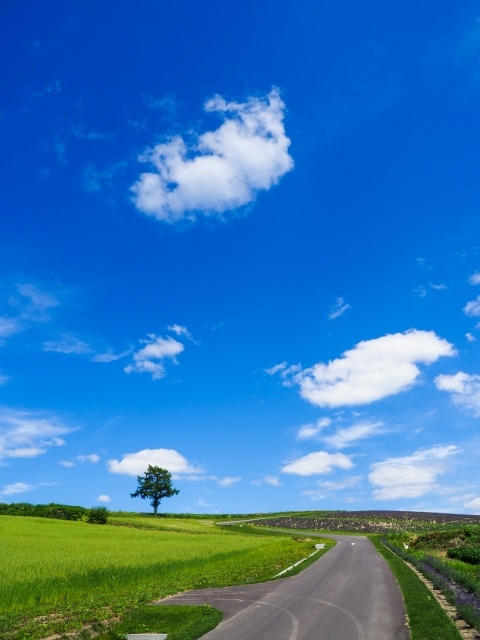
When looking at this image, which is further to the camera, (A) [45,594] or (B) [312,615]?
(A) [45,594]

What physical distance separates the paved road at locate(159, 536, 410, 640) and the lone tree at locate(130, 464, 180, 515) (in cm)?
12776

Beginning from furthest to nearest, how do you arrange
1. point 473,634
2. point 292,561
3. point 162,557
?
point 292,561, point 162,557, point 473,634

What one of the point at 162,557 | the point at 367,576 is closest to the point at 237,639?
the point at 367,576

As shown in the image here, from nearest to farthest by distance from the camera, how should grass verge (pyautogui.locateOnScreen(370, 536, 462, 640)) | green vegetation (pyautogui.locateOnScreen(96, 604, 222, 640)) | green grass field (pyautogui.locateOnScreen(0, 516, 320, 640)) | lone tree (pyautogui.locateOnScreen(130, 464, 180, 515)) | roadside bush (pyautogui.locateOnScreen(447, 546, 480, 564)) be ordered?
grass verge (pyautogui.locateOnScreen(370, 536, 462, 640)) < green vegetation (pyautogui.locateOnScreen(96, 604, 222, 640)) < green grass field (pyautogui.locateOnScreen(0, 516, 320, 640)) < roadside bush (pyautogui.locateOnScreen(447, 546, 480, 564)) < lone tree (pyautogui.locateOnScreen(130, 464, 180, 515))

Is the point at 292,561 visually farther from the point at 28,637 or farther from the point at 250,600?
the point at 28,637

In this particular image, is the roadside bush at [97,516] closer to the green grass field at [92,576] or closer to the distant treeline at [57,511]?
the distant treeline at [57,511]

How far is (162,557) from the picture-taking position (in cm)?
3825

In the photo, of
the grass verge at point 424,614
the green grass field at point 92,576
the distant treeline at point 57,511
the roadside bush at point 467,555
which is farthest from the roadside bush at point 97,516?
the grass verge at point 424,614

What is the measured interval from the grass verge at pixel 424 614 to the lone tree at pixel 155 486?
133m

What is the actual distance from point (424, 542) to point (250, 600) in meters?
43.0

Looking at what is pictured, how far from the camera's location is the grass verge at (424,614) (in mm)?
15297

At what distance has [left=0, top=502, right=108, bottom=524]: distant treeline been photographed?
305 ft

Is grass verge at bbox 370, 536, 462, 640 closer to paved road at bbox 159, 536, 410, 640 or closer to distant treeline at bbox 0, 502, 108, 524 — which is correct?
paved road at bbox 159, 536, 410, 640

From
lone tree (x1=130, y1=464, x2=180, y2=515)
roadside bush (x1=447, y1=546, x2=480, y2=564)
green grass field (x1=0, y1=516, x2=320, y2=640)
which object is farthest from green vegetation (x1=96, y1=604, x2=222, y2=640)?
lone tree (x1=130, y1=464, x2=180, y2=515)
